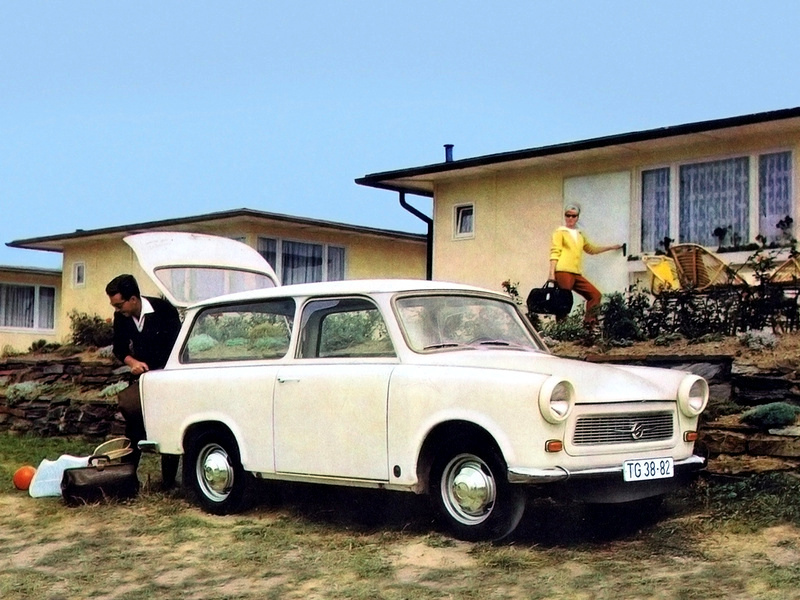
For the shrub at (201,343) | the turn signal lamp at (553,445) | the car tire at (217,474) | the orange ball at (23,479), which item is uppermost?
the shrub at (201,343)

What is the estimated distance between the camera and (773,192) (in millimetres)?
14172

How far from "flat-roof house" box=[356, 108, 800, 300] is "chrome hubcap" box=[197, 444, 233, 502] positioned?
841 cm

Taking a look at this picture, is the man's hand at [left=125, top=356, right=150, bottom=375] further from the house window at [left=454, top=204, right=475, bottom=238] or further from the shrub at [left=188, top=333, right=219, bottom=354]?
the house window at [left=454, top=204, right=475, bottom=238]

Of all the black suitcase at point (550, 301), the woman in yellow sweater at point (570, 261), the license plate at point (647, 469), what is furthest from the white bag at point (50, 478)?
the woman in yellow sweater at point (570, 261)

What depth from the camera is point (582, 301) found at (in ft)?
52.1

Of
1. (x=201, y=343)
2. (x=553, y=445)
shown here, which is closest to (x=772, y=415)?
(x=553, y=445)

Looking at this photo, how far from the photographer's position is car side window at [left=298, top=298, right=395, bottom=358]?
727 cm

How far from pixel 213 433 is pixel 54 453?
4761 mm

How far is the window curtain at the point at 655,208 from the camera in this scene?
1534cm

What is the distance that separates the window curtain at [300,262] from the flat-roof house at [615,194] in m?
5.27

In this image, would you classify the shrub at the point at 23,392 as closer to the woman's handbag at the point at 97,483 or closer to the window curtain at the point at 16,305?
the woman's handbag at the point at 97,483

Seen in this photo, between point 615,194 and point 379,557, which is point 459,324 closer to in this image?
point 379,557

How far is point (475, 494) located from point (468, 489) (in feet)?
0.17

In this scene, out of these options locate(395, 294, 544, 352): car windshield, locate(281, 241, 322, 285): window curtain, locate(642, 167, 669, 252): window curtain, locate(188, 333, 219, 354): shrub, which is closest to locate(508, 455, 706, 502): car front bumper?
locate(395, 294, 544, 352): car windshield
